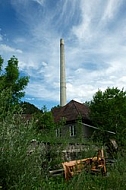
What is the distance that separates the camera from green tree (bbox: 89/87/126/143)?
105ft

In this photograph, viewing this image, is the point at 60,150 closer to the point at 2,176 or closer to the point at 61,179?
the point at 61,179

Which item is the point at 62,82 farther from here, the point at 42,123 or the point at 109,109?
the point at 42,123

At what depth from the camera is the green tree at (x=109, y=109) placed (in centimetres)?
3195

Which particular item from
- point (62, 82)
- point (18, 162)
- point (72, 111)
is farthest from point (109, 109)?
point (18, 162)

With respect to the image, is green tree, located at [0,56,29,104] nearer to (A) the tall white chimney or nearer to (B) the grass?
(B) the grass

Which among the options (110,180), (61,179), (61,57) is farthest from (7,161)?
(61,57)

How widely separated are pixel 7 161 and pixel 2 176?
0.77 ft

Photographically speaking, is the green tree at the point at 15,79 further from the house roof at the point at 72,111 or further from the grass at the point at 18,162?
the house roof at the point at 72,111

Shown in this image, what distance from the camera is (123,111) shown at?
32.7 m

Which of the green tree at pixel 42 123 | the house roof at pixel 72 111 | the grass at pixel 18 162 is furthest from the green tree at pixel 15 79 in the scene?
the house roof at pixel 72 111

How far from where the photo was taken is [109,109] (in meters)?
33.0

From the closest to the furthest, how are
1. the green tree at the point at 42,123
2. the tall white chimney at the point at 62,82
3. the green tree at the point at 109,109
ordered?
the green tree at the point at 42,123 < the green tree at the point at 109,109 < the tall white chimney at the point at 62,82

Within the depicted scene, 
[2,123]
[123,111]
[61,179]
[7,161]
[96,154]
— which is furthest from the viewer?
[123,111]

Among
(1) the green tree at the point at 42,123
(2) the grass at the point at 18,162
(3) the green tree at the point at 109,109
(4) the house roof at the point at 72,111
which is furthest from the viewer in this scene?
(4) the house roof at the point at 72,111
